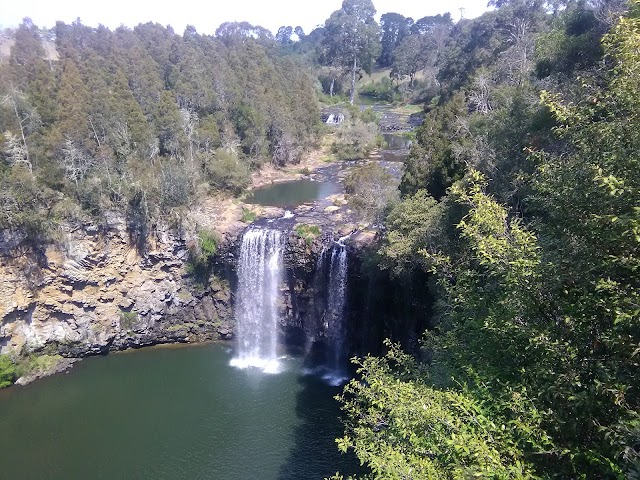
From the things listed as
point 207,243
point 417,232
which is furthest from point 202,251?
point 417,232

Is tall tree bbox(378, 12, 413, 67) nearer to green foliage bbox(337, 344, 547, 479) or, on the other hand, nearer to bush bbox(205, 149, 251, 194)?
bush bbox(205, 149, 251, 194)

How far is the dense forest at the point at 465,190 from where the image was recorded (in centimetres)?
623

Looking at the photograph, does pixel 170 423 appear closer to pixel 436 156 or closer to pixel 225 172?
pixel 436 156

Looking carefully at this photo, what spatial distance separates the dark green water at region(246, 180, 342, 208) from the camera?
3775cm

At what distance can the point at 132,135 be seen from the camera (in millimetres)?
32969

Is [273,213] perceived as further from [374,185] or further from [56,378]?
[56,378]

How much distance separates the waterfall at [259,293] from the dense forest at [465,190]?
18.0ft

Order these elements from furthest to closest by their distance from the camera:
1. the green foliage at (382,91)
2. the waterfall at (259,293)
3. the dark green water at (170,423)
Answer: the green foliage at (382,91) → the waterfall at (259,293) → the dark green water at (170,423)

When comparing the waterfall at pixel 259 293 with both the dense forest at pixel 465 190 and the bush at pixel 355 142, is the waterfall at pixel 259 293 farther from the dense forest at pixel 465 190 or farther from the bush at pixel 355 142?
the bush at pixel 355 142

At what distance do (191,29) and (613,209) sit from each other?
Answer: 6547 centimetres

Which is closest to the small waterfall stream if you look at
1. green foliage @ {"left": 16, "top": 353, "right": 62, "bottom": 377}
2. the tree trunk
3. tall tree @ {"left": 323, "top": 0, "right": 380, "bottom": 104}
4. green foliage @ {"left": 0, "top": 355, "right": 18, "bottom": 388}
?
green foliage @ {"left": 16, "top": 353, "right": 62, "bottom": 377}

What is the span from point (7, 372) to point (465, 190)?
87.1ft

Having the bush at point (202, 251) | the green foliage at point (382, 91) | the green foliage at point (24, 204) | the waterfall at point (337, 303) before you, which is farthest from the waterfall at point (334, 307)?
the green foliage at point (382, 91)

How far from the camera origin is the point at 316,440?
67.7 ft
